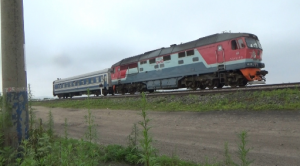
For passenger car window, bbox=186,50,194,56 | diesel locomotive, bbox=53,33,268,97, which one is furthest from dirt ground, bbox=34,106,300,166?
passenger car window, bbox=186,50,194,56

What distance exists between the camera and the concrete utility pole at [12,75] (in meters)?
4.55

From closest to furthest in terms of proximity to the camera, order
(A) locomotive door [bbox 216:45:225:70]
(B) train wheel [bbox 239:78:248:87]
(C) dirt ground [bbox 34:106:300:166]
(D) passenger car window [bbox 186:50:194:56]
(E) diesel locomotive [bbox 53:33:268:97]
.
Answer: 1. (C) dirt ground [bbox 34:106:300:166]
2. (E) diesel locomotive [bbox 53:33:268:97]
3. (B) train wheel [bbox 239:78:248:87]
4. (A) locomotive door [bbox 216:45:225:70]
5. (D) passenger car window [bbox 186:50:194:56]

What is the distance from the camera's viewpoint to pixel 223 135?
6.60 m

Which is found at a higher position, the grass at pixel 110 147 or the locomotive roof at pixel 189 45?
the locomotive roof at pixel 189 45

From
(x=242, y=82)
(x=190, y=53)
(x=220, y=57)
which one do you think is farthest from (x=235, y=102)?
(x=190, y=53)

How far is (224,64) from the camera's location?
14.4m

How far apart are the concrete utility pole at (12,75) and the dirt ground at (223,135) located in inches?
99.6

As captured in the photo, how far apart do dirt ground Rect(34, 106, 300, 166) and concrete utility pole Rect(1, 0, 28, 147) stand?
99.6 inches

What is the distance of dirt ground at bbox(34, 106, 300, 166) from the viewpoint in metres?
5.03

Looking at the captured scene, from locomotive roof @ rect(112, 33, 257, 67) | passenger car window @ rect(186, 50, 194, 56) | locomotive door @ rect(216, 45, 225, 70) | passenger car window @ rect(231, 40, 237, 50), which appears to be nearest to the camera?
passenger car window @ rect(231, 40, 237, 50)

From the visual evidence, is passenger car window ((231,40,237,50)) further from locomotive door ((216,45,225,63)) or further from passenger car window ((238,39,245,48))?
locomotive door ((216,45,225,63))

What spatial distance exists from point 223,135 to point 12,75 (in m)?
5.53

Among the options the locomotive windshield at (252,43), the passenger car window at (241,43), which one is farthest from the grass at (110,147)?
the locomotive windshield at (252,43)

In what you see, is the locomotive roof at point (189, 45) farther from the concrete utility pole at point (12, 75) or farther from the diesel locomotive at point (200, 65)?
the concrete utility pole at point (12, 75)
